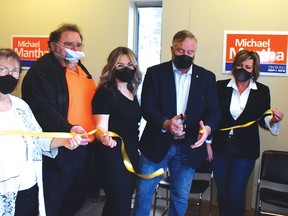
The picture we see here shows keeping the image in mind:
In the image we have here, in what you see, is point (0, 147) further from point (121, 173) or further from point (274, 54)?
point (274, 54)

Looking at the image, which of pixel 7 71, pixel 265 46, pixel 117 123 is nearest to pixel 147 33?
pixel 265 46

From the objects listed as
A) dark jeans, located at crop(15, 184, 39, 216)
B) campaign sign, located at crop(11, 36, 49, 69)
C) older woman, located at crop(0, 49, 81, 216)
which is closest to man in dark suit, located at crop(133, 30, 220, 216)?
older woman, located at crop(0, 49, 81, 216)

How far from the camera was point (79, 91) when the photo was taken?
2525 mm

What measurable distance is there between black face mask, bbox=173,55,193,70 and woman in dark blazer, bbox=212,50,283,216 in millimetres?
626

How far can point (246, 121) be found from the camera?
9.67ft

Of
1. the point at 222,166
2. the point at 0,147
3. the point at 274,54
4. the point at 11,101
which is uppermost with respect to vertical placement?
the point at 274,54

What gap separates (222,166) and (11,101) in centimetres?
188

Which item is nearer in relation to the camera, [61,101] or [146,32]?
[61,101]

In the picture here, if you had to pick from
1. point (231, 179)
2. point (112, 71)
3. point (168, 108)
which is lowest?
point (231, 179)

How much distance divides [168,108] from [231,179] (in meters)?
0.93

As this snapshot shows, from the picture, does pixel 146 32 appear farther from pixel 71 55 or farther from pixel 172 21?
pixel 71 55

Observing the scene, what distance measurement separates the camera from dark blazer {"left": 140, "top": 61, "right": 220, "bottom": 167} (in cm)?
255

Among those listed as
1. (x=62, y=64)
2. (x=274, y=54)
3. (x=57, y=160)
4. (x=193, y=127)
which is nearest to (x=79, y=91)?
(x=62, y=64)

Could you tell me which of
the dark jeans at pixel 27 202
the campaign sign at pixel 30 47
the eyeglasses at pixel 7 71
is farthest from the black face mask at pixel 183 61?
the campaign sign at pixel 30 47
